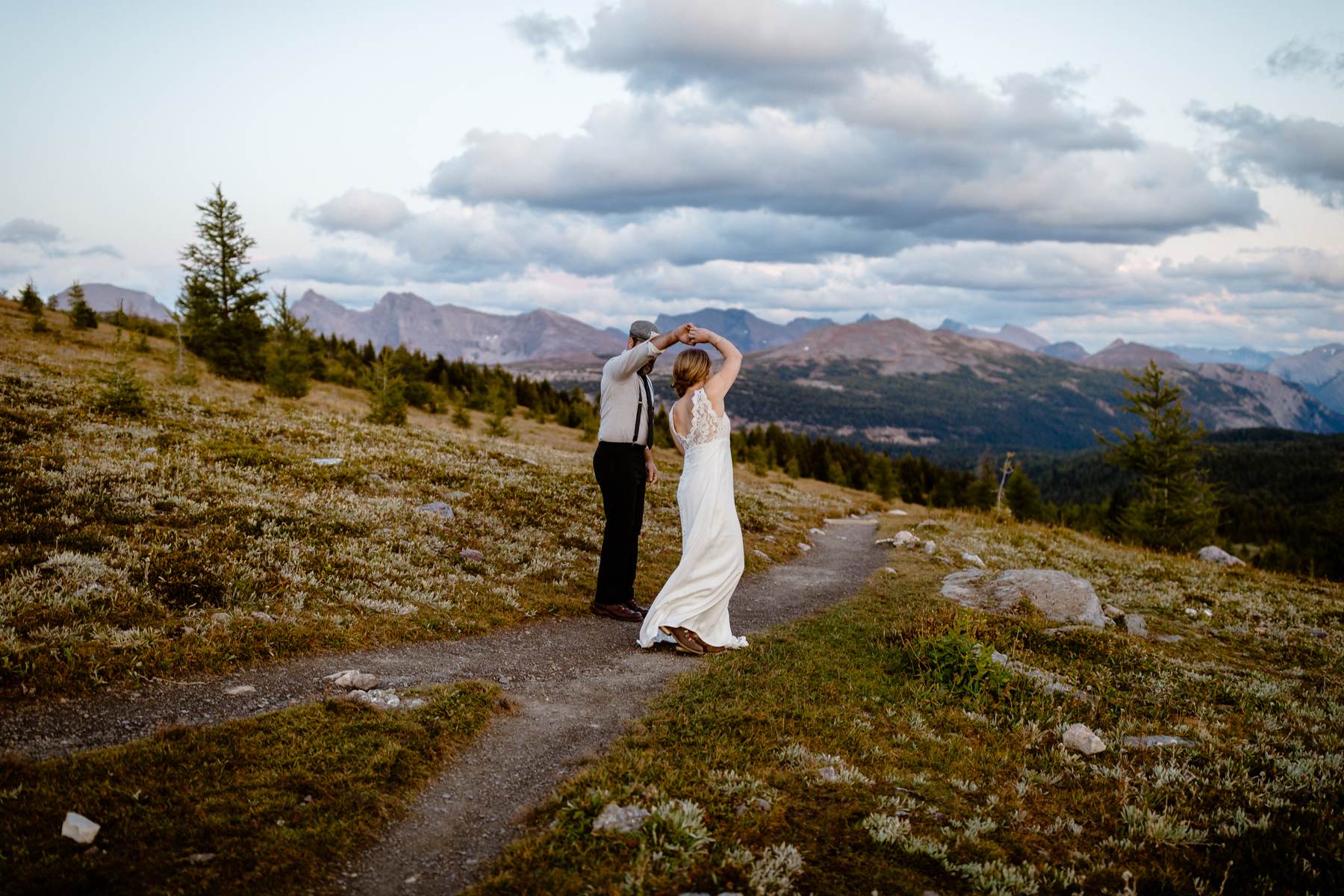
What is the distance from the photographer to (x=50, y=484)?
12.5m

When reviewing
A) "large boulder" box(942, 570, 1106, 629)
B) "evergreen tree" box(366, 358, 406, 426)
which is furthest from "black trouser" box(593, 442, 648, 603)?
"evergreen tree" box(366, 358, 406, 426)

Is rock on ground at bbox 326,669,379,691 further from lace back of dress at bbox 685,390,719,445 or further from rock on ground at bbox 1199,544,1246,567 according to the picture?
rock on ground at bbox 1199,544,1246,567

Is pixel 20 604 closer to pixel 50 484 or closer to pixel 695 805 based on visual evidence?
pixel 50 484

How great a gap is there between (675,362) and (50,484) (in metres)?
11.7

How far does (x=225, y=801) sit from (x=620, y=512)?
729 centimetres

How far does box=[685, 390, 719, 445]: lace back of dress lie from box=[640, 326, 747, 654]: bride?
0.01 m

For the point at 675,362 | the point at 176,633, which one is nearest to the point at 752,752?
the point at 675,362

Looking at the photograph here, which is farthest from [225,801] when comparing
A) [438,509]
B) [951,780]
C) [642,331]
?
[438,509]

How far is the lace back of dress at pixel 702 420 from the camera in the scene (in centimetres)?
1063

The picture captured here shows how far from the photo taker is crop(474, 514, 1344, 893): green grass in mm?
5301

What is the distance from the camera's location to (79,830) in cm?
487

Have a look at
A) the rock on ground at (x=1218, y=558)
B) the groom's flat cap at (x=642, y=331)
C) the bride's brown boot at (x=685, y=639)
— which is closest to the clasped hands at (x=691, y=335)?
the groom's flat cap at (x=642, y=331)

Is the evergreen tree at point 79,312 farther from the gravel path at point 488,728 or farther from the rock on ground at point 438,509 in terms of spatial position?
the gravel path at point 488,728

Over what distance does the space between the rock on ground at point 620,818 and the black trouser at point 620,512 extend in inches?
246
